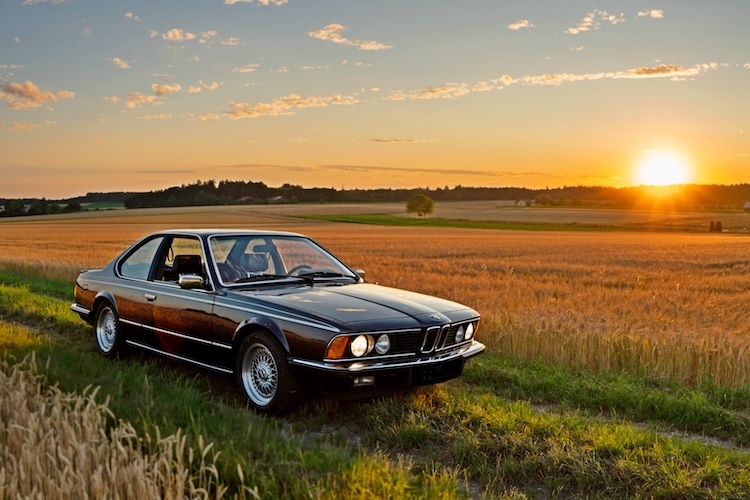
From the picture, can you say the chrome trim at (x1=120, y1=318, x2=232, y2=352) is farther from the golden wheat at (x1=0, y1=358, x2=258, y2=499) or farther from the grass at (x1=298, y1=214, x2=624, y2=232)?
the grass at (x1=298, y1=214, x2=624, y2=232)

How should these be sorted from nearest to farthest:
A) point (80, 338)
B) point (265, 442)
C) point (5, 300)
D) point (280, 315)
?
point (265, 442) → point (280, 315) → point (80, 338) → point (5, 300)

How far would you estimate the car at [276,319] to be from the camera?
5578 mm

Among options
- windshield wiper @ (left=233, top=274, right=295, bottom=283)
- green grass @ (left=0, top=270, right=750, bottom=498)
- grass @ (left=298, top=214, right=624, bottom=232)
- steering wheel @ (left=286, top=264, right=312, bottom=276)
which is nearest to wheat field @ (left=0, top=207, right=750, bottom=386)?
green grass @ (left=0, top=270, right=750, bottom=498)

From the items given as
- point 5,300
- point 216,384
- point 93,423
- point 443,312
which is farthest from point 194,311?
point 5,300

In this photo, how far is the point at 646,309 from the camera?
12688 mm

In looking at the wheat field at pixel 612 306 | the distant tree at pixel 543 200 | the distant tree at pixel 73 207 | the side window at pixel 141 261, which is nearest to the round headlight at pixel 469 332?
the wheat field at pixel 612 306

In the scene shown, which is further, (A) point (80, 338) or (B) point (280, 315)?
(A) point (80, 338)

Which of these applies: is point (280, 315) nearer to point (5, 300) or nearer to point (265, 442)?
point (265, 442)

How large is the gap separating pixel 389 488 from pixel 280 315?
99.3 inches

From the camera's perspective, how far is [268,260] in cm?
707

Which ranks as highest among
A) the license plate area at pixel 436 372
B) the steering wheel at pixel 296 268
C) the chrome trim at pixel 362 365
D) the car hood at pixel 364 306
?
the steering wheel at pixel 296 268

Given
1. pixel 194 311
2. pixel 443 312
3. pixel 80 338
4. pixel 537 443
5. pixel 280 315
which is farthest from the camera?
pixel 80 338

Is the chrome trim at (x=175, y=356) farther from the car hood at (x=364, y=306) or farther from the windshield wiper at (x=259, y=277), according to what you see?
the windshield wiper at (x=259, y=277)

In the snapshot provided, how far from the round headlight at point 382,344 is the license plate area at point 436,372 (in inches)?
12.6
